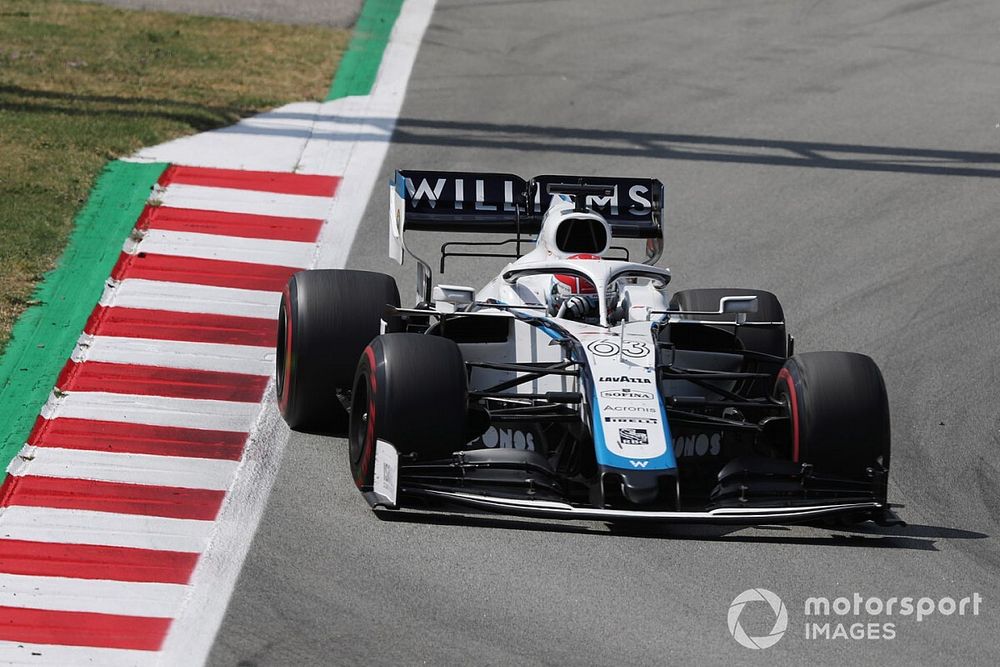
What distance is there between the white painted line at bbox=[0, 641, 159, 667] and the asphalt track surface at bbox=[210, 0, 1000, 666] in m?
0.40

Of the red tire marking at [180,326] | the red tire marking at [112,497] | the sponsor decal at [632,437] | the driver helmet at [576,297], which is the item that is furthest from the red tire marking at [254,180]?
the sponsor decal at [632,437]

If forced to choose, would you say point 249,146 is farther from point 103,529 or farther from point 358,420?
point 103,529

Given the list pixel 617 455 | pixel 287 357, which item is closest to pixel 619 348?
pixel 617 455

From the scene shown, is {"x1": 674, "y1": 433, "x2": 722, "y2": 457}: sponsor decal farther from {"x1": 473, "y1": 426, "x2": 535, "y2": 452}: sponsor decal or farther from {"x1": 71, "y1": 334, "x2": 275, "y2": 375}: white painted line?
{"x1": 71, "y1": 334, "x2": 275, "y2": 375}: white painted line

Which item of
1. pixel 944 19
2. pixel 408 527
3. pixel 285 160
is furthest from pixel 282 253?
pixel 944 19

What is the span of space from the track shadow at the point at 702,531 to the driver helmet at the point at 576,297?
1.39 metres

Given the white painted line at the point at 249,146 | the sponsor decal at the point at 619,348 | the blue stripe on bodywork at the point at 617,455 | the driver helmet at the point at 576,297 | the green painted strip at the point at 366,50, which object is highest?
the green painted strip at the point at 366,50

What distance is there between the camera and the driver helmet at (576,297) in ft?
31.2

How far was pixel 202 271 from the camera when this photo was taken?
1252 centimetres

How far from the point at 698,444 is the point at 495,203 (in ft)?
8.48

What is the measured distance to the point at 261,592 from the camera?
7895mm

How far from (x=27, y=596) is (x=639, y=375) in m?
3.29

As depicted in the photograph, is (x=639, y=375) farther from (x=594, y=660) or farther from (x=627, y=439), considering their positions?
(x=594, y=660)

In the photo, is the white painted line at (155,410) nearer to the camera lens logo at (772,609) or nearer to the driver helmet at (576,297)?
the driver helmet at (576,297)
